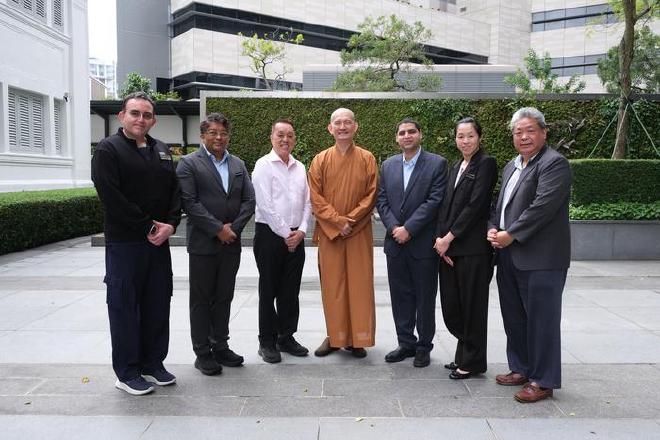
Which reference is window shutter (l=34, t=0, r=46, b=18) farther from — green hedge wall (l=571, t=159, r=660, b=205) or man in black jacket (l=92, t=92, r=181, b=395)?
green hedge wall (l=571, t=159, r=660, b=205)

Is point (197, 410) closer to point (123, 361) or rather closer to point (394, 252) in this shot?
point (123, 361)

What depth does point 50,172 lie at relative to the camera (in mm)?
15203

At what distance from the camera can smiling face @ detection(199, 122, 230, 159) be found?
13.1 ft

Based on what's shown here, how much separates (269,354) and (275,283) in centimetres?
55

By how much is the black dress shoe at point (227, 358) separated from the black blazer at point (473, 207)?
1773 millimetres

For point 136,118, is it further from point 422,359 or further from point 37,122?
point 37,122

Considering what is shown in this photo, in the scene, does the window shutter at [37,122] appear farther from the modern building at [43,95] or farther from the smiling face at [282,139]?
the smiling face at [282,139]

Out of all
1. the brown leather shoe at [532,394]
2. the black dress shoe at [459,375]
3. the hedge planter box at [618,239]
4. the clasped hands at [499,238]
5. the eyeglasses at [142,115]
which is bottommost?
the black dress shoe at [459,375]

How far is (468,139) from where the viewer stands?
382cm

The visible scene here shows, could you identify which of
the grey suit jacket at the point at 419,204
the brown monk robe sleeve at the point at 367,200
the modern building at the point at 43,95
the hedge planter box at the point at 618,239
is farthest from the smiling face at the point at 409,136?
the modern building at the point at 43,95

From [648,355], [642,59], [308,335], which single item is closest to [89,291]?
[308,335]

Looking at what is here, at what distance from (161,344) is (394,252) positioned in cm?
185

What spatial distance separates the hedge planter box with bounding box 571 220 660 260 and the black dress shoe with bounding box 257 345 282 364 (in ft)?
21.8

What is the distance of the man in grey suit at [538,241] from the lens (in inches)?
132
